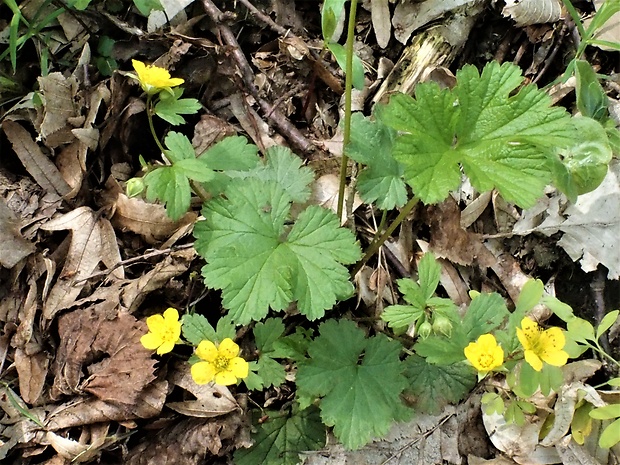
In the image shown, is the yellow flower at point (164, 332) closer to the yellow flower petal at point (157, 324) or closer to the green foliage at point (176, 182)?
the yellow flower petal at point (157, 324)

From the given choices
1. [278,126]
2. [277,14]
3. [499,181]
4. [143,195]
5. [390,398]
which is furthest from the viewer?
[277,14]

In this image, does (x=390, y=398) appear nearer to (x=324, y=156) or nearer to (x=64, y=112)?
(x=324, y=156)

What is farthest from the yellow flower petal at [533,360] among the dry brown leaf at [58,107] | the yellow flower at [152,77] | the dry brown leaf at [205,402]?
the dry brown leaf at [58,107]

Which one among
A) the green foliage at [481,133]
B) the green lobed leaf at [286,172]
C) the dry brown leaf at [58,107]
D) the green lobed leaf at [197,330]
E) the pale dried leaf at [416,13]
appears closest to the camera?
the green foliage at [481,133]

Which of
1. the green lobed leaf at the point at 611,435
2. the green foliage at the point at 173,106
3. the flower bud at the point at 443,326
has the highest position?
the green foliage at the point at 173,106

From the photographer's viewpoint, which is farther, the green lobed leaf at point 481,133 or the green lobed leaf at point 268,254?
the green lobed leaf at point 268,254

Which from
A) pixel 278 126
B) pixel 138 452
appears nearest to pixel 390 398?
pixel 138 452

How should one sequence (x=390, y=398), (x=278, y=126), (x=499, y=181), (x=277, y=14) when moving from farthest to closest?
1. (x=277, y=14)
2. (x=278, y=126)
3. (x=390, y=398)
4. (x=499, y=181)
